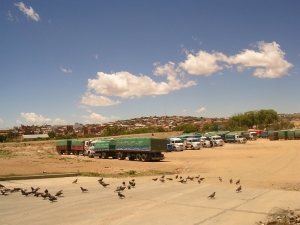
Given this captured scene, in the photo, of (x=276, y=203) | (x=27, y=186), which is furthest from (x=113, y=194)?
(x=276, y=203)

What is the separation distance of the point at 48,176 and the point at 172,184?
26.2 feet

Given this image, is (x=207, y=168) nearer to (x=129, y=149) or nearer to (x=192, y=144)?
(x=129, y=149)

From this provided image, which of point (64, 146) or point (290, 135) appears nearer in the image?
point (64, 146)

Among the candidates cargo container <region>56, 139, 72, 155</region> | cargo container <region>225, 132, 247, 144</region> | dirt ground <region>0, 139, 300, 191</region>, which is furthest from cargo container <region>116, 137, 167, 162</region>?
cargo container <region>225, 132, 247, 144</region>

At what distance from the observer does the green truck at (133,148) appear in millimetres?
38219

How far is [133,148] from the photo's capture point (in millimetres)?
40531

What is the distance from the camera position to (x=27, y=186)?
16609 mm

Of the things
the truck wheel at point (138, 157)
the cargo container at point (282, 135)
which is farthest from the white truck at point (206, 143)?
the cargo container at point (282, 135)

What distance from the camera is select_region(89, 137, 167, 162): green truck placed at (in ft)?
125

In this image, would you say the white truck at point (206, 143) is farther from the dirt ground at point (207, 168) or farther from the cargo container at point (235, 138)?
the dirt ground at point (207, 168)

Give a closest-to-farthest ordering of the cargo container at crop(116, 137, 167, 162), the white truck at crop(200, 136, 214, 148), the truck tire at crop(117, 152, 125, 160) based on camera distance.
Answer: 1. the cargo container at crop(116, 137, 167, 162)
2. the truck tire at crop(117, 152, 125, 160)
3. the white truck at crop(200, 136, 214, 148)

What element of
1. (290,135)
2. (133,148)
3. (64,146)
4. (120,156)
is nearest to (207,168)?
(133,148)

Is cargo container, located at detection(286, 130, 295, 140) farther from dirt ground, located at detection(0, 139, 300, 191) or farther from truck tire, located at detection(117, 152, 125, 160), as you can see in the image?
truck tire, located at detection(117, 152, 125, 160)

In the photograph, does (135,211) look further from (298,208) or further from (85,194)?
(298,208)
